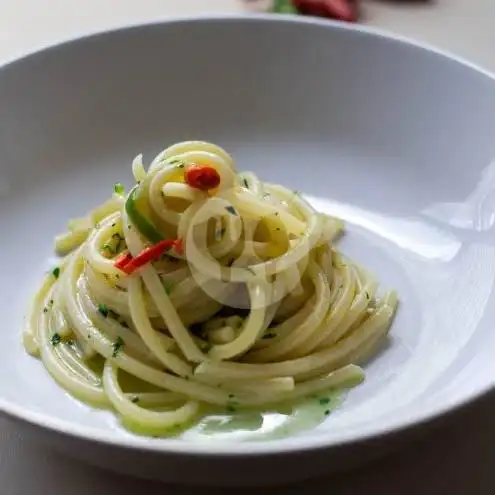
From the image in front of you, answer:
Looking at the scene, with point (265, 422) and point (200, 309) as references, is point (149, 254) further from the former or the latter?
point (265, 422)

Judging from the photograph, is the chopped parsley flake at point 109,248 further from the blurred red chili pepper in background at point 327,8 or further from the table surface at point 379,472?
the blurred red chili pepper in background at point 327,8

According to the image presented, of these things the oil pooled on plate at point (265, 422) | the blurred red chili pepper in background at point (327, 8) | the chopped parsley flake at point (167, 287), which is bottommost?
the oil pooled on plate at point (265, 422)

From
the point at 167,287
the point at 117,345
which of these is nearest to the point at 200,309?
the point at 167,287

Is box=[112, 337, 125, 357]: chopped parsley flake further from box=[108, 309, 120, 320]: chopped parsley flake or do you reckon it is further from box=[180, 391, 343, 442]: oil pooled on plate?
box=[180, 391, 343, 442]: oil pooled on plate

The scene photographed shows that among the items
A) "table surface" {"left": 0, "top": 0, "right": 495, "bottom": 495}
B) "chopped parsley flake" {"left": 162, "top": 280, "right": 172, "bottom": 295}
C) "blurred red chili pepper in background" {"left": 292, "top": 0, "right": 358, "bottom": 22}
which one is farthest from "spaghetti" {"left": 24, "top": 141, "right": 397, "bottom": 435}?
"blurred red chili pepper in background" {"left": 292, "top": 0, "right": 358, "bottom": 22}

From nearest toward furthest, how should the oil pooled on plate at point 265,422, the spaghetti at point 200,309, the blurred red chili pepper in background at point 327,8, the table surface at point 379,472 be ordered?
the table surface at point 379,472
the oil pooled on plate at point 265,422
the spaghetti at point 200,309
the blurred red chili pepper in background at point 327,8

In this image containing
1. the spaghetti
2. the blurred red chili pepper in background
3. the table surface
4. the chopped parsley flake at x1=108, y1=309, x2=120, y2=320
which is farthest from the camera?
the blurred red chili pepper in background

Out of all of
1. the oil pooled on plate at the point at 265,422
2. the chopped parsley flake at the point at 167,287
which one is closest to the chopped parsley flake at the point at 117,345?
the chopped parsley flake at the point at 167,287

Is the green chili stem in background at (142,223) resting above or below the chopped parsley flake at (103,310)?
above

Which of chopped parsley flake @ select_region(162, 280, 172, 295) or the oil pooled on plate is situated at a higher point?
chopped parsley flake @ select_region(162, 280, 172, 295)
